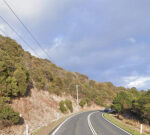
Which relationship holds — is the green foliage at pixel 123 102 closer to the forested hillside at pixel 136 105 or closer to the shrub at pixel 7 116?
the forested hillside at pixel 136 105

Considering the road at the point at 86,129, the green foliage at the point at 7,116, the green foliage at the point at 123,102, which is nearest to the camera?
the green foliage at the point at 7,116

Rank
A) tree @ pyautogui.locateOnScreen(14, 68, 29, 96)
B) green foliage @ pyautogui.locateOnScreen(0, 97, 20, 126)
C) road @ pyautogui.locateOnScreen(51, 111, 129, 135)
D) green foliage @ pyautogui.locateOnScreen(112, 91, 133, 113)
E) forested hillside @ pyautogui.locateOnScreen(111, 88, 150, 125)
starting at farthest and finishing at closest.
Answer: green foliage @ pyautogui.locateOnScreen(112, 91, 133, 113)
forested hillside @ pyautogui.locateOnScreen(111, 88, 150, 125)
tree @ pyautogui.locateOnScreen(14, 68, 29, 96)
road @ pyautogui.locateOnScreen(51, 111, 129, 135)
green foliage @ pyautogui.locateOnScreen(0, 97, 20, 126)

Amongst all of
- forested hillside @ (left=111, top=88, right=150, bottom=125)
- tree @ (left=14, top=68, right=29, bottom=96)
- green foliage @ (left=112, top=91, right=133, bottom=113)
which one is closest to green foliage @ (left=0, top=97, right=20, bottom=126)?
tree @ (left=14, top=68, right=29, bottom=96)

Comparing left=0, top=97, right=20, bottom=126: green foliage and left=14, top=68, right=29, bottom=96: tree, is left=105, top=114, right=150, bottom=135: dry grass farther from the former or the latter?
left=14, top=68, right=29, bottom=96: tree

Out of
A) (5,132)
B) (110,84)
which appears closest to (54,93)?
(5,132)

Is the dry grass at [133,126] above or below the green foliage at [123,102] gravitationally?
below

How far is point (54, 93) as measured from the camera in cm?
3347

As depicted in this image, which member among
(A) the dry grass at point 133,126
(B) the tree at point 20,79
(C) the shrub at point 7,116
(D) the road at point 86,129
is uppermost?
(B) the tree at point 20,79

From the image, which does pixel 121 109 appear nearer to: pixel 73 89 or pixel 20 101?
pixel 73 89

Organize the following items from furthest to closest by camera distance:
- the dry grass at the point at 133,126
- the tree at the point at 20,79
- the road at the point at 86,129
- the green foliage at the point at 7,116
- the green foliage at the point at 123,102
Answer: the green foliage at the point at 123,102, the tree at the point at 20,79, the dry grass at the point at 133,126, the road at the point at 86,129, the green foliage at the point at 7,116

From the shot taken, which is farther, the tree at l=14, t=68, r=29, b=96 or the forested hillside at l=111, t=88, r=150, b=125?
the forested hillside at l=111, t=88, r=150, b=125

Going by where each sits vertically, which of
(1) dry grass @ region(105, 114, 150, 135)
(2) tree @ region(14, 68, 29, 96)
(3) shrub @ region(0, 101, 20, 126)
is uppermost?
(2) tree @ region(14, 68, 29, 96)

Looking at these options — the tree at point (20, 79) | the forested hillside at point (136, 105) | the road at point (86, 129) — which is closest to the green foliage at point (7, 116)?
the road at point (86, 129)

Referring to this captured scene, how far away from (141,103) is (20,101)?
68.9 ft
